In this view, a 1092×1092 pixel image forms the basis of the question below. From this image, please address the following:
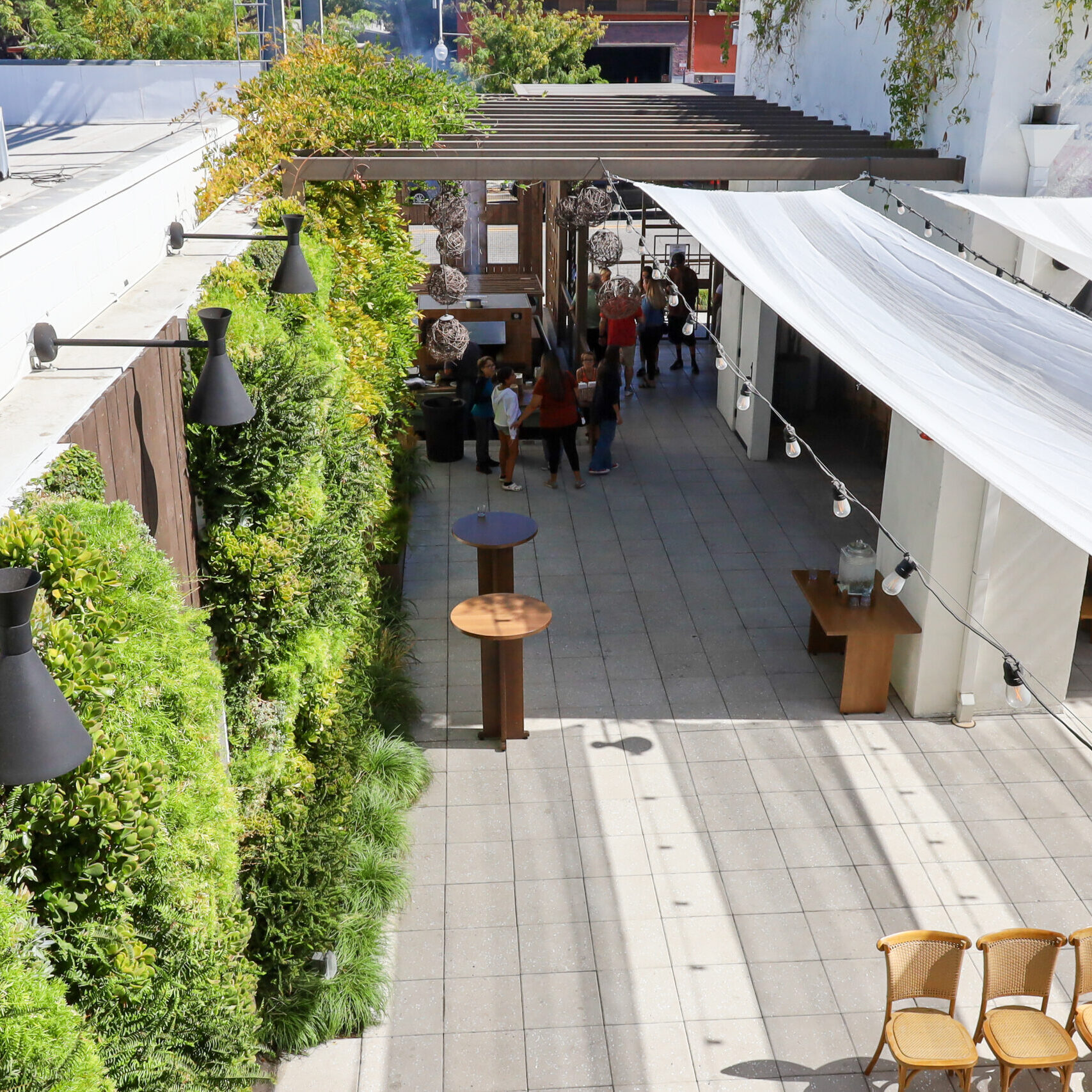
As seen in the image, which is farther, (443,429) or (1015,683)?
(443,429)

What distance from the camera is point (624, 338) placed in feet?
49.5

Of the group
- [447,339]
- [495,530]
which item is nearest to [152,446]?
[495,530]

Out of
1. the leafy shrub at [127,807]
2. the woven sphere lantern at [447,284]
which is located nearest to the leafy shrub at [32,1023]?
the leafy shrub at [127,807]

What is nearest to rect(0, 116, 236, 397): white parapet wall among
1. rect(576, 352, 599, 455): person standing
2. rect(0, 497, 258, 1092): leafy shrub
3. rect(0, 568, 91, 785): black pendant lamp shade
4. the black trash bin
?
rect(0, 497, 258, 1092): leafy shrub

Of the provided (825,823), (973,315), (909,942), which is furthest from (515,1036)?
(973,315)

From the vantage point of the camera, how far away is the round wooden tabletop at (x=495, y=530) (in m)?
8.79

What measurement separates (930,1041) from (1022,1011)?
1.75ft

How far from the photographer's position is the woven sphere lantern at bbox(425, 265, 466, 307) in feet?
31.8

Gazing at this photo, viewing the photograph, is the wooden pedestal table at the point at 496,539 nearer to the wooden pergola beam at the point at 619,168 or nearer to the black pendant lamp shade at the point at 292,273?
the wooden pergola beam at the point at 619,168

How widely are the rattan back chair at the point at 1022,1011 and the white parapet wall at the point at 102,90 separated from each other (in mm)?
9700

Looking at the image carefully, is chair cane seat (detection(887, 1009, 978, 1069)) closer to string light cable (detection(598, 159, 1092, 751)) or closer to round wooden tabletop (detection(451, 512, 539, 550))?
string light cable (detection(598, 159, 1092, 751))

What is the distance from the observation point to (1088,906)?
6453 millimetres

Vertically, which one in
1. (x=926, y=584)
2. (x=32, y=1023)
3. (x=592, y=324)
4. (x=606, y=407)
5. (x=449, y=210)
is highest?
(x=449, y=210)

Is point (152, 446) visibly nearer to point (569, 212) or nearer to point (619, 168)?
point (619, 168)
